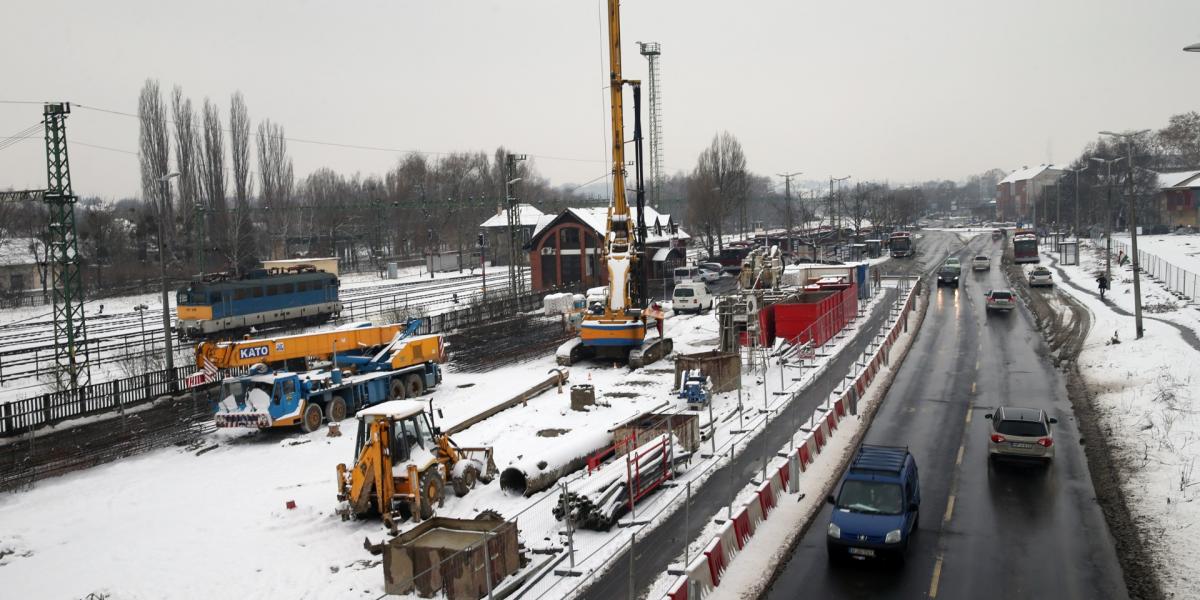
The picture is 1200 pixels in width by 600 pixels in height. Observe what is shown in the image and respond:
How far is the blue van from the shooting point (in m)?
15.7

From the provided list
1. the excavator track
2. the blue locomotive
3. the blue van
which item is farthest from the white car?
the blue van

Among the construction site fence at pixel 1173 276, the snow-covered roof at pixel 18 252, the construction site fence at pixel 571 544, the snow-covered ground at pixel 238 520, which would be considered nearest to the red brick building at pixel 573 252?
the construction site fence at pixel 1173 276

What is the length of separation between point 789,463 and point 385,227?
111 m

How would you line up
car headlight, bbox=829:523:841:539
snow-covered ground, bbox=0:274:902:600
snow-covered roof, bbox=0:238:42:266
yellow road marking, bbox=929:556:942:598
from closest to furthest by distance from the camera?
1. yellow road marking, bbox=929:556:942:598
2. car headlight, bbox=829:523:841:539
3. snow-covered ground, bbox=0:274:902:600
4. snow-covered roof, bbox=0:238:42:266

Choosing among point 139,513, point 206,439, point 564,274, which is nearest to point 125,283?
point 564,274

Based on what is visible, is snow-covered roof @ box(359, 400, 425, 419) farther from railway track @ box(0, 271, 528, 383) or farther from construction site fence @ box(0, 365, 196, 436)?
railway track @ box(0, 271, 528, 383)

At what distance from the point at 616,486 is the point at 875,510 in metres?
5.39

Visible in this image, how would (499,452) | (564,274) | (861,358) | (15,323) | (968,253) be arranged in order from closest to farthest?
1. (499,452)
2. (861,358)
3. (15,323)
4. (564,274)
5. (968,253)

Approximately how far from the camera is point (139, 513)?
20516mm

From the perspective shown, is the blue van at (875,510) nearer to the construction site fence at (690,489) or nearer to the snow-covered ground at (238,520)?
the construction site fence at (690,489)

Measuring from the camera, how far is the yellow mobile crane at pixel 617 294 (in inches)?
1497

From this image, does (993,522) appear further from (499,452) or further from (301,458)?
(301,458)

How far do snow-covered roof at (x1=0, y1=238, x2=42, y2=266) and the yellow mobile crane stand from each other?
2187 inches

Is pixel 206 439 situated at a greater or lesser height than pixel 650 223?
lesser
